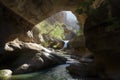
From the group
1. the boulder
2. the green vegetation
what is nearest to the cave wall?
the boulder

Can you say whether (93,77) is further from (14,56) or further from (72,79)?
(14,56)

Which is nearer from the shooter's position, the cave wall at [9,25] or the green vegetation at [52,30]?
the cave wall at [9,25]

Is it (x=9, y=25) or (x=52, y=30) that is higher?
(x=52, y=30)

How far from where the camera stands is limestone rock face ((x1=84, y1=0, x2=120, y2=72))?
885 centimetres

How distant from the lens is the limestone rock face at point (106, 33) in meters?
8.85

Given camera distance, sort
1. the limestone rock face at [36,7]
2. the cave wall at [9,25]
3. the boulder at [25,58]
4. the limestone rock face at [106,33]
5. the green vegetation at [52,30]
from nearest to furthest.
Answer: the limestone rock face at [106,33], the limestone rock face at [36,7], the boulder at [25,58], the cave wall at [9,25], the green vegetation at [52,30]

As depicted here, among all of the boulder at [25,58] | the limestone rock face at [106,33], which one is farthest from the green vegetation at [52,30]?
the limestone rock face at [106,33]

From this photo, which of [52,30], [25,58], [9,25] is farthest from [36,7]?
[52,30]

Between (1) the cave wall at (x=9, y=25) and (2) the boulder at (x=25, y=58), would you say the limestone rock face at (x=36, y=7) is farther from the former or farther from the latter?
(2) the boulder at (x=25, y=58)

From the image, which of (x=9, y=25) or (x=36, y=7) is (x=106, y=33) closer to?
(x=36, y=7)

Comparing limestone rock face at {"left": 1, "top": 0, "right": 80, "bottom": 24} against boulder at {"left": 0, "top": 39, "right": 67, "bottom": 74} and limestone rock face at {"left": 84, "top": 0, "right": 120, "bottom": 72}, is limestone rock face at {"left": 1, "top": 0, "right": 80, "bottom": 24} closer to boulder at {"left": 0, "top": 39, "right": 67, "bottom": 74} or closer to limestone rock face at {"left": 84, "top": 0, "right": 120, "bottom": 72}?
boulder at {"left": 0, "top": 39, "right": 67, "bottom": 74}

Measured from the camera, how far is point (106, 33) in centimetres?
905

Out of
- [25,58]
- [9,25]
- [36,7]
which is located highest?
[36,7]

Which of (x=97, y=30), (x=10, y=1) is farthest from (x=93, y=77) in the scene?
(x=10, y=1)
